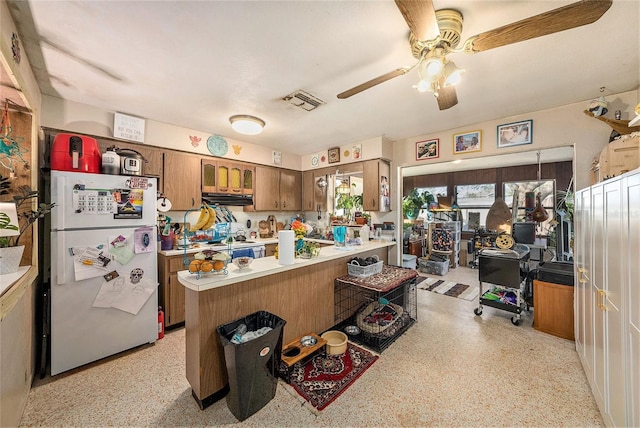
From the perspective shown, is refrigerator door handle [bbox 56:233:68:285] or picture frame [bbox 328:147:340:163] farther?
picture frame [bbox 328:147:340:163]

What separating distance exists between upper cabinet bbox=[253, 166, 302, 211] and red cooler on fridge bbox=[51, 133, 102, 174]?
2152 millimetres

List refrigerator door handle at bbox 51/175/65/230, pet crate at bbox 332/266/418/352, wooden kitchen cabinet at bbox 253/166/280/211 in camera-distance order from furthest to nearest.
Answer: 1. wooden kitchen cabinet at bbox 253/166/280/211
2. pet crate at bbox 332/266/418/352
3. refrigerator door handle at bbox 51/175/65/230

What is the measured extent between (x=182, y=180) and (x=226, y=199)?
2.25 ft

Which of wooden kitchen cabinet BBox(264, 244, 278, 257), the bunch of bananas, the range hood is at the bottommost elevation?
wooden kitchen cabinet BBox(264, 244, 278, 257)

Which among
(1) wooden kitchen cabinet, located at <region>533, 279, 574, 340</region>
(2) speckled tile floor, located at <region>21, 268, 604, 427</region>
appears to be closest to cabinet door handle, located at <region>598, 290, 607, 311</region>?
(2) speckled tile floor, located at <region>21, 268, 604, 427</region>

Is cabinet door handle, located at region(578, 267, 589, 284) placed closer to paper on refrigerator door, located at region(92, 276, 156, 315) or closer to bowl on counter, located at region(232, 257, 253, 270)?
bowl on counter, located at region(232, 257, 253, 270)

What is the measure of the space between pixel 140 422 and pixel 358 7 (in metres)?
2.90

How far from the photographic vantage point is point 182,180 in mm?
3371

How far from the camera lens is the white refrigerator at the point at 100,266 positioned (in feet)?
6.74

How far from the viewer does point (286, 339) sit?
7.39 ft

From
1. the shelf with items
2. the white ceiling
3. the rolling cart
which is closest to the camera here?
the white ceiling

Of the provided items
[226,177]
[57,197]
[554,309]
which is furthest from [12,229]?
[554,309]

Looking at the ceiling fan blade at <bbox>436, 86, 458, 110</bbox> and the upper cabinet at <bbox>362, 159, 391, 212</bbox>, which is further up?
the ceiling fan blade at <bbox>436, 86, 458, 110</bbox>

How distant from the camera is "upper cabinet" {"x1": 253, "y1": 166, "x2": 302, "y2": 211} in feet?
14.0
